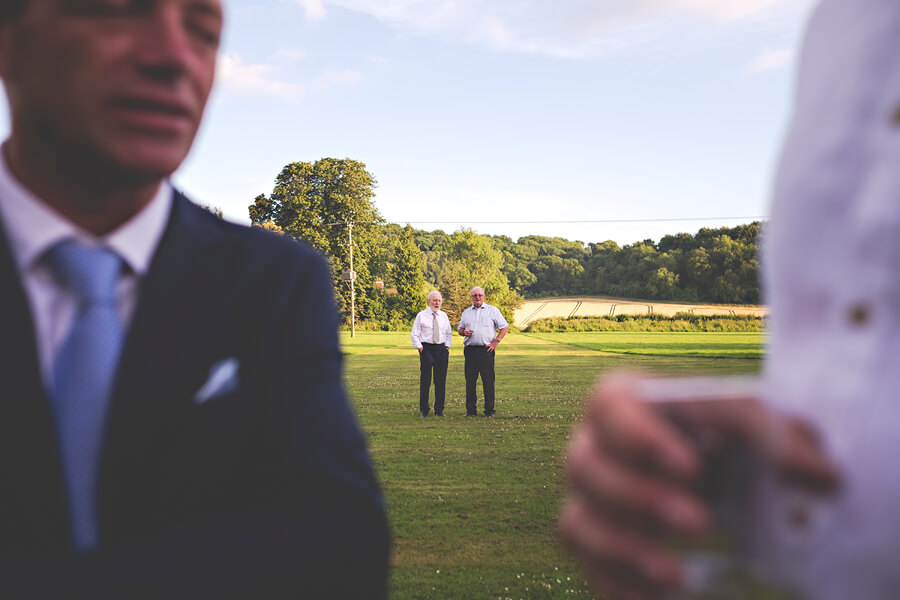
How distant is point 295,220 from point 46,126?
65828 millimetres

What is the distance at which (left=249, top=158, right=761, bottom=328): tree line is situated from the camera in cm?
6588

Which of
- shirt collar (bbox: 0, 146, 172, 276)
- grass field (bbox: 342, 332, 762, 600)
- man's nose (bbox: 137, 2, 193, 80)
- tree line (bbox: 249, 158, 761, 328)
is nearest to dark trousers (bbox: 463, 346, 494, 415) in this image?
grass field (bbox: 342, 332, 762, 600)

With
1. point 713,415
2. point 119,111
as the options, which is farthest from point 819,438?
point 119,111

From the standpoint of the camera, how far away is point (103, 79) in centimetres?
111

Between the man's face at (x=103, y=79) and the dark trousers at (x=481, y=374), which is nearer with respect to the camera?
the man's face at (x=103, y=79)

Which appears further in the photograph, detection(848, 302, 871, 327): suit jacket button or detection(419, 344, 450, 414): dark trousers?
detection(419, 344, 450, 414): dark trousers

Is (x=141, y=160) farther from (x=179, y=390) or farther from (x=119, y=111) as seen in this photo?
(x=179, y=390)

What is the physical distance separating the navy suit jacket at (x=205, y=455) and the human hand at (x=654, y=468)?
0.61 m

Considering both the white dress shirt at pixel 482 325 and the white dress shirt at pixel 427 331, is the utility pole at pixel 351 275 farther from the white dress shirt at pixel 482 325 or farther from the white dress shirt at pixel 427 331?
the white dress shirt at pixel 482 325

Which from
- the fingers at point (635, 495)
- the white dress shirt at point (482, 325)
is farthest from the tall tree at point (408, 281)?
the fingers at point (635, 495)

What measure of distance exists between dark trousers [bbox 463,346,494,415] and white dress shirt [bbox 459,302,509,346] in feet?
0.55

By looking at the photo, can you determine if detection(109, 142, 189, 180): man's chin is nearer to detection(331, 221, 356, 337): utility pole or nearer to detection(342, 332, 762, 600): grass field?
detection(342, 332, 762, 600): grass field

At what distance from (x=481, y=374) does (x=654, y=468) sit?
1395 centimetres

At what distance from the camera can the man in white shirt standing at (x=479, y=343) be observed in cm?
1428
